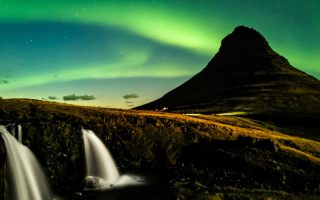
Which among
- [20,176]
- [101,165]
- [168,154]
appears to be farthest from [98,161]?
[20,176]

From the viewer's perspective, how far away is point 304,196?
40156 millimetres

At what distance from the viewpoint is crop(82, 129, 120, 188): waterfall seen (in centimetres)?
4791

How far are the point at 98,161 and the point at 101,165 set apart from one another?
0.91 metres

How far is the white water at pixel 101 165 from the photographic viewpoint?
45.7m

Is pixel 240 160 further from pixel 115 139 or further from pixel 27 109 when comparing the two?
pixel 27 109

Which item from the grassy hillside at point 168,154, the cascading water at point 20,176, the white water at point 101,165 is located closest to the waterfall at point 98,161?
the white water at point 101,165

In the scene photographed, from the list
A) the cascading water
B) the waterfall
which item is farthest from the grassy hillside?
the cascading water

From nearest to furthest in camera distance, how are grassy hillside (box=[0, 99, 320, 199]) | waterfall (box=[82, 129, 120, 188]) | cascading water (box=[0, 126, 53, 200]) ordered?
cascading water (box=[0, 126, 53, 200]) → grassy hillside (box=[0, 99, 320, 199]) → waterfall (box=[82, 129, 120, 188])

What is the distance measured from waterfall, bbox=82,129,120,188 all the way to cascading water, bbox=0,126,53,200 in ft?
31.7

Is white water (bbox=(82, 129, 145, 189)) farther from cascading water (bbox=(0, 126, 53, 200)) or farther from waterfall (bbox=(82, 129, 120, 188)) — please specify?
cascading water (bbox=(0, 126, 53, 200))

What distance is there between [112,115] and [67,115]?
826 centimetres

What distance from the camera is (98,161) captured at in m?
50.4

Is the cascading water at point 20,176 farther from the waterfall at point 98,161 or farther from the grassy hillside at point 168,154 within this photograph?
the waterfall at point 98,161

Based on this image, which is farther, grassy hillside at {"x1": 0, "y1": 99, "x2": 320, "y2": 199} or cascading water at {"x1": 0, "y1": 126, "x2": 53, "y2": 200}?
grassy hillside at {"x1": 0, "y1": 99, "x2": 320, "y2": 199}
